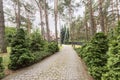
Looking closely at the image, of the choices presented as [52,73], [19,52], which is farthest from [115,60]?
[19,52]

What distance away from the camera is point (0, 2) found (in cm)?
1379

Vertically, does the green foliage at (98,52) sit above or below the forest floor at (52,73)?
above

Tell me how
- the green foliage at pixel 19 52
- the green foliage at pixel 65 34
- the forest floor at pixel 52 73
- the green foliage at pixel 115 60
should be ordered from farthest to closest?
the green foliage at pixel 65 34, the green foliage at pixel 19 52, the forest floor at pixel 52 73, the green foliage at pixel 115 60

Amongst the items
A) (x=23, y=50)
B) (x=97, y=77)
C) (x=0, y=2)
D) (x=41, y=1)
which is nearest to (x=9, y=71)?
(x=23, y=50)

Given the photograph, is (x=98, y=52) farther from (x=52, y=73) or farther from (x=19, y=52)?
(x=19, y=52)

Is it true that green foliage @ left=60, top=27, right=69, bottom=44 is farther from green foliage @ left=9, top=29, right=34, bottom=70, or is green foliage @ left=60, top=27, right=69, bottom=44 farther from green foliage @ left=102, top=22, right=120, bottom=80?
green foliage @ left=102, top=22, right=120, bottom=80

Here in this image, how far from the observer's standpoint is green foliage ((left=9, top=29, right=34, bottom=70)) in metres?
9.35

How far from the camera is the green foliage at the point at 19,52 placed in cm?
935

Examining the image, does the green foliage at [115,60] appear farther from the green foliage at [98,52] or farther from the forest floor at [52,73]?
the forest floor at [52,73]

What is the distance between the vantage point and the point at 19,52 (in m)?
9.75

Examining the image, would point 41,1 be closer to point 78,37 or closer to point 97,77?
point 97,77

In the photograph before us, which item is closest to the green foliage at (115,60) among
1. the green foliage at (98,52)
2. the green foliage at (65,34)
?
the green foliage at (98,52)

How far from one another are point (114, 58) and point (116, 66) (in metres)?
0.21

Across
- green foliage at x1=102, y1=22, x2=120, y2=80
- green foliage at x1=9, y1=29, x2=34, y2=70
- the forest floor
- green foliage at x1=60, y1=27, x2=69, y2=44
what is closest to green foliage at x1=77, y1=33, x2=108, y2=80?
the forest floor
